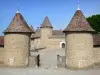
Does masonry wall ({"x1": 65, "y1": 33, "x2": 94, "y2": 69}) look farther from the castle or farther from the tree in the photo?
the tree

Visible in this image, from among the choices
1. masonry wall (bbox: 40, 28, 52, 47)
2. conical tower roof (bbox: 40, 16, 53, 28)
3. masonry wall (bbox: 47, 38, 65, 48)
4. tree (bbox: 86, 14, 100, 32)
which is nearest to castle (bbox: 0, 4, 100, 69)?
masonry wall (bbox: 47, 38, 65, 48)

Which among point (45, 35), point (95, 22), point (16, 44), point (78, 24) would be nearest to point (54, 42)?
point (45, 35)

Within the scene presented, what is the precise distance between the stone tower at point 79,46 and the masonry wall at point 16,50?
15.3 feet

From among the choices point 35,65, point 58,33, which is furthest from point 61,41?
point 35,65

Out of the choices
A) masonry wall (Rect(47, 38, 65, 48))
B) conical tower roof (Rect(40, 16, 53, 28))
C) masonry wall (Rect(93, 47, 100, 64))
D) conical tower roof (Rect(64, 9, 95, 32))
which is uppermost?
conical tower roof (Rect(40, 16, 53, 28))

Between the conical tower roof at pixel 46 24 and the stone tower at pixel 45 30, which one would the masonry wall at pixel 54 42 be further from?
the conical tower roof at pixel 46 24

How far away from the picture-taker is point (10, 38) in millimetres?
24859

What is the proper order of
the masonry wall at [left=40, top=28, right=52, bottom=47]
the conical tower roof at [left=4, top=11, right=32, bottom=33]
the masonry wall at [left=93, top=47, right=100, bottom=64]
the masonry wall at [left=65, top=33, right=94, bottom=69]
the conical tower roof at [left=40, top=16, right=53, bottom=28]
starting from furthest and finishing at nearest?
the masonry wall at [left=40, top=28, right=52, bottom=47] → the conical tower roof at [left=40, top=16, right=53, bottom=28] → the masonry wall at [left=93, top=47, right=100, bottom=64] → the conical tower roof at [left=4, top=11, right=32, bottom=33] → the masonry wall at [left=65, top=33, right=94, bottom=69]

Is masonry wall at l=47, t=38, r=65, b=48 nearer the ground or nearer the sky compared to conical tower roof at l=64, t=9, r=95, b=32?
nearer the ground

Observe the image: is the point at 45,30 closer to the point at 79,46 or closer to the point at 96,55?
the point at 96,55

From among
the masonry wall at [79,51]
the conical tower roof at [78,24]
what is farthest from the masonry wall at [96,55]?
the conical tower roof at [78,24]

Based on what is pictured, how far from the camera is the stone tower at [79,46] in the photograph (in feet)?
77.3

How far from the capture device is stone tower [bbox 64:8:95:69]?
23562 mm

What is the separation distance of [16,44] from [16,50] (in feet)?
2.12
